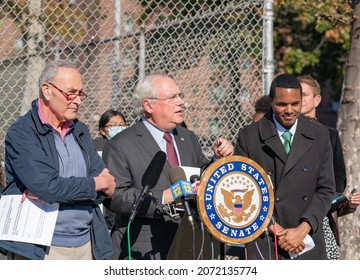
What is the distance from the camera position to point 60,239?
5.46 meters

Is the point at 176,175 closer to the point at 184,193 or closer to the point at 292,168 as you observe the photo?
the point at 184,193

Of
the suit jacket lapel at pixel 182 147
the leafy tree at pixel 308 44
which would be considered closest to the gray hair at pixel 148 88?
the suit jacket lapel at pixel 182 147

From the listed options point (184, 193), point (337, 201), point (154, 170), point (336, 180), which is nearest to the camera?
point (184, 193)

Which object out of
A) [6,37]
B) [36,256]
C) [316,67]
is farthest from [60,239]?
[316,67]

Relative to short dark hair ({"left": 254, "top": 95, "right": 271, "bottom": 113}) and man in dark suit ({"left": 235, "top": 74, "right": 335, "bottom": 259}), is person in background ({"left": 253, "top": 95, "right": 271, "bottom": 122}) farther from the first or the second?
man in dark suit ({"left": 235, "top": 74, "right": 335, "bottom": 259})

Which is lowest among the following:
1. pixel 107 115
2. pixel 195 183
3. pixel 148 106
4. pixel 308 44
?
pixel 195 183

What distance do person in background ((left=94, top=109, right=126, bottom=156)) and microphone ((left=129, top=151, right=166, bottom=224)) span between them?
6.80ft

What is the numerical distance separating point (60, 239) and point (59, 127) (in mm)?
654

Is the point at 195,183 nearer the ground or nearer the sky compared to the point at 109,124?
nearer the ground

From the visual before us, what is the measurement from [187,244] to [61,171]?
0.84 m

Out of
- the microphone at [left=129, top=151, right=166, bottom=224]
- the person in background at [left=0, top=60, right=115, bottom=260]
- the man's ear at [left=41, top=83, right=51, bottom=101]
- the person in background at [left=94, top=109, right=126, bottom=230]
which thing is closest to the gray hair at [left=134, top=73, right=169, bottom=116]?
the microphone at [left=129, top=151, right=166, bottom=224]

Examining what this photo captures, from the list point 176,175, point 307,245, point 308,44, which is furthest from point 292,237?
point 308,44

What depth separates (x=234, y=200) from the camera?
5277 mm
